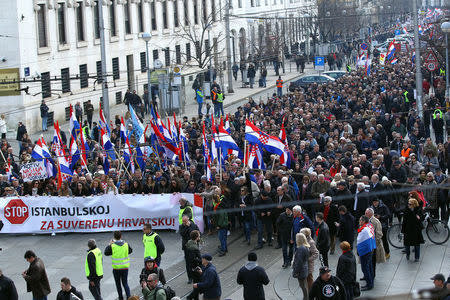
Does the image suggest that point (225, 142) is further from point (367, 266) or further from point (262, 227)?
point (367, 266)

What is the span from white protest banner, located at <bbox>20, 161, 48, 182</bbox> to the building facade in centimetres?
801

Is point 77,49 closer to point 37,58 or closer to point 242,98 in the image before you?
point 37,58

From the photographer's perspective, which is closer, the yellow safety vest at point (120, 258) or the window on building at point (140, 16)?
the yellow safety vest at point (120, 258)

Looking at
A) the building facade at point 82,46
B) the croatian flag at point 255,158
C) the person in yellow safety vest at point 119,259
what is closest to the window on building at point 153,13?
the building facade at point 82,46

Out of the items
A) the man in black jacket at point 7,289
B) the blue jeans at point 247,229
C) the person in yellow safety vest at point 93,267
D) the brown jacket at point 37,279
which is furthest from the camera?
the blue jeans at point 247,229

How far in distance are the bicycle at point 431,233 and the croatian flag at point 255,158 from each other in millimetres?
4827

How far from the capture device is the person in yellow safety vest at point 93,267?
15.2 meters

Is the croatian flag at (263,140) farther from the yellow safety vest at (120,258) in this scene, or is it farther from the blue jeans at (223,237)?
the yellow safety vest at (120,258)

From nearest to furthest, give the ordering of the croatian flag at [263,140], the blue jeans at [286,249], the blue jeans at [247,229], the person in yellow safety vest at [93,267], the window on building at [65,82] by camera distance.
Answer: the person in yellow safety vest at [93,267] < the blue jeans at [286,249] < the blue jeans at [247,229] < the croatian flag at [263,140] < the window on building at [65,82]

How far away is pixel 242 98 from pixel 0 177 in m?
29.4

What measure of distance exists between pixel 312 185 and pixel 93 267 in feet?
20.2

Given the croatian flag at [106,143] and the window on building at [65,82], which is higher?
the window on building at [65,82]

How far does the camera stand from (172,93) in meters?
41.8

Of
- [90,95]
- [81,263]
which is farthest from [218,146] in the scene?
[90,95]
